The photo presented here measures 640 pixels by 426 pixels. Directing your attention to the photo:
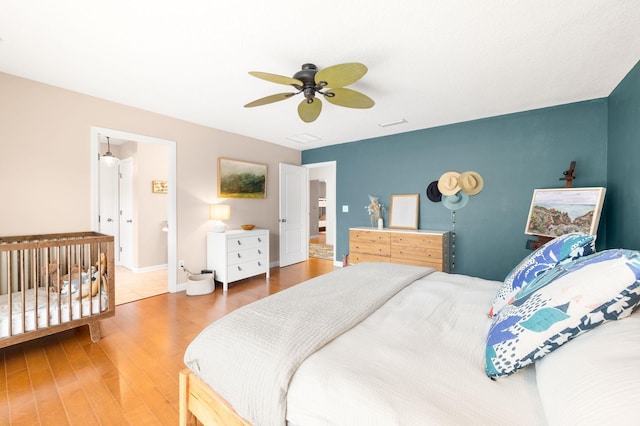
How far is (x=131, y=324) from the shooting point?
8.77 feet

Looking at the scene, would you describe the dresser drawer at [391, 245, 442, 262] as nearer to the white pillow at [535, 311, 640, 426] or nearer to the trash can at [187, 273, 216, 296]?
the trash can at [187, 273, 216, 296]

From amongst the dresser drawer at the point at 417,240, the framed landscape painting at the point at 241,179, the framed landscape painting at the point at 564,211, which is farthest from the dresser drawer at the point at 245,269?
the framed landscape painting at the point at 564,211

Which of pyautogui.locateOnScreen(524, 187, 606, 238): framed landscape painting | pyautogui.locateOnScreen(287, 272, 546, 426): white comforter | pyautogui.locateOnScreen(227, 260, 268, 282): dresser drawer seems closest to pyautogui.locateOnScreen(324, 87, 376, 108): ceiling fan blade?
pyautogui.locateOnScreen(287, 272, 546, 426): white comforter

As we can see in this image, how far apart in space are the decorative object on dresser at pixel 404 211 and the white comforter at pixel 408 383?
3190 millimetres

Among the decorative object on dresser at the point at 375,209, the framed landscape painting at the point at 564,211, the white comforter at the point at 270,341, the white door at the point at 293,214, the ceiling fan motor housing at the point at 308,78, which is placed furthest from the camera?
the white door at the point at 293,214

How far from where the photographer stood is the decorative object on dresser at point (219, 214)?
13.2ft

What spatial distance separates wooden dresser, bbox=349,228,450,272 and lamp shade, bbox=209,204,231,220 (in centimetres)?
209

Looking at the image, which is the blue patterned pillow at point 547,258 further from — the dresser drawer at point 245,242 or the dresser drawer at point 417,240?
the dresser drawer at point 245,242

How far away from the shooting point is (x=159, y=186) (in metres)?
4.82

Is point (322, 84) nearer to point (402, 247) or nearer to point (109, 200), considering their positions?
point (402, 247)

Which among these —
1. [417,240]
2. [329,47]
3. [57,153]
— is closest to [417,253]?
[417,240]

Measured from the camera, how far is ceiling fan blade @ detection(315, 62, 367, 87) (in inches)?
70.0

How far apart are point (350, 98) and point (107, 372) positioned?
2.91m

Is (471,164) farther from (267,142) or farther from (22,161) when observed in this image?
(22,161)
